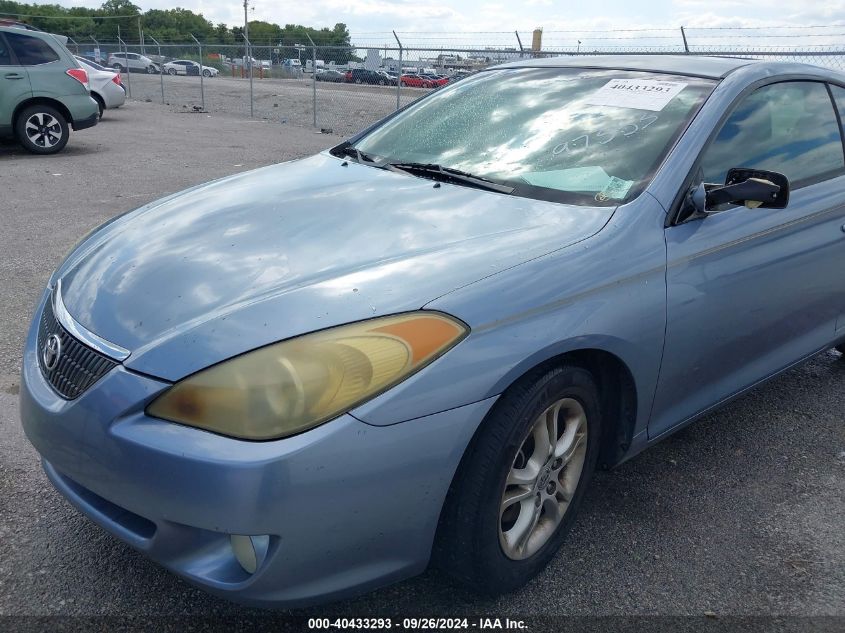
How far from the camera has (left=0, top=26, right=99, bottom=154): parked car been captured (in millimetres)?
10523

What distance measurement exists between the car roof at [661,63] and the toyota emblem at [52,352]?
2449mm

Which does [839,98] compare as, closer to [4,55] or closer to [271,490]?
[271,490]

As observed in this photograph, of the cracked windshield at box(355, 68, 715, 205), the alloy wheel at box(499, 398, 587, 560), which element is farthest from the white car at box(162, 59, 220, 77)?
the alloy wheel at box(499, 398, 587, 560)

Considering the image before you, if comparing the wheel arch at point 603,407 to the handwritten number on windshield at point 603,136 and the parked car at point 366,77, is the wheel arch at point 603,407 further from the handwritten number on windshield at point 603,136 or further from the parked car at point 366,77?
the parked car at point 366,77

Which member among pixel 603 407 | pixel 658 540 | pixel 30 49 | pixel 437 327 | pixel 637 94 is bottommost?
pixel 658 540

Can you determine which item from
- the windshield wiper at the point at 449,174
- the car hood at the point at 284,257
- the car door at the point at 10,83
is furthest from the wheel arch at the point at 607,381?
the car door at the point at 10,83

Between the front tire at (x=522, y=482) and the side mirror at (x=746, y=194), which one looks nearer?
the front tire at (x=522, y=482)

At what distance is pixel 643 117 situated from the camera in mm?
2877

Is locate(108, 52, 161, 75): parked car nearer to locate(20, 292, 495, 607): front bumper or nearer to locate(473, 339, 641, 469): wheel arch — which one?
locate(473, 339, 641, 469): wheel arch

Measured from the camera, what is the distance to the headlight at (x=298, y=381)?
5.83 ft

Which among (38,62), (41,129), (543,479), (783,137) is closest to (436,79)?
(38,62)

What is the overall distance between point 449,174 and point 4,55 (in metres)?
10.1

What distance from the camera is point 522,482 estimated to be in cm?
221

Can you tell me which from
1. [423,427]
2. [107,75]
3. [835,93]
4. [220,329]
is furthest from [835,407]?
[107,75]
